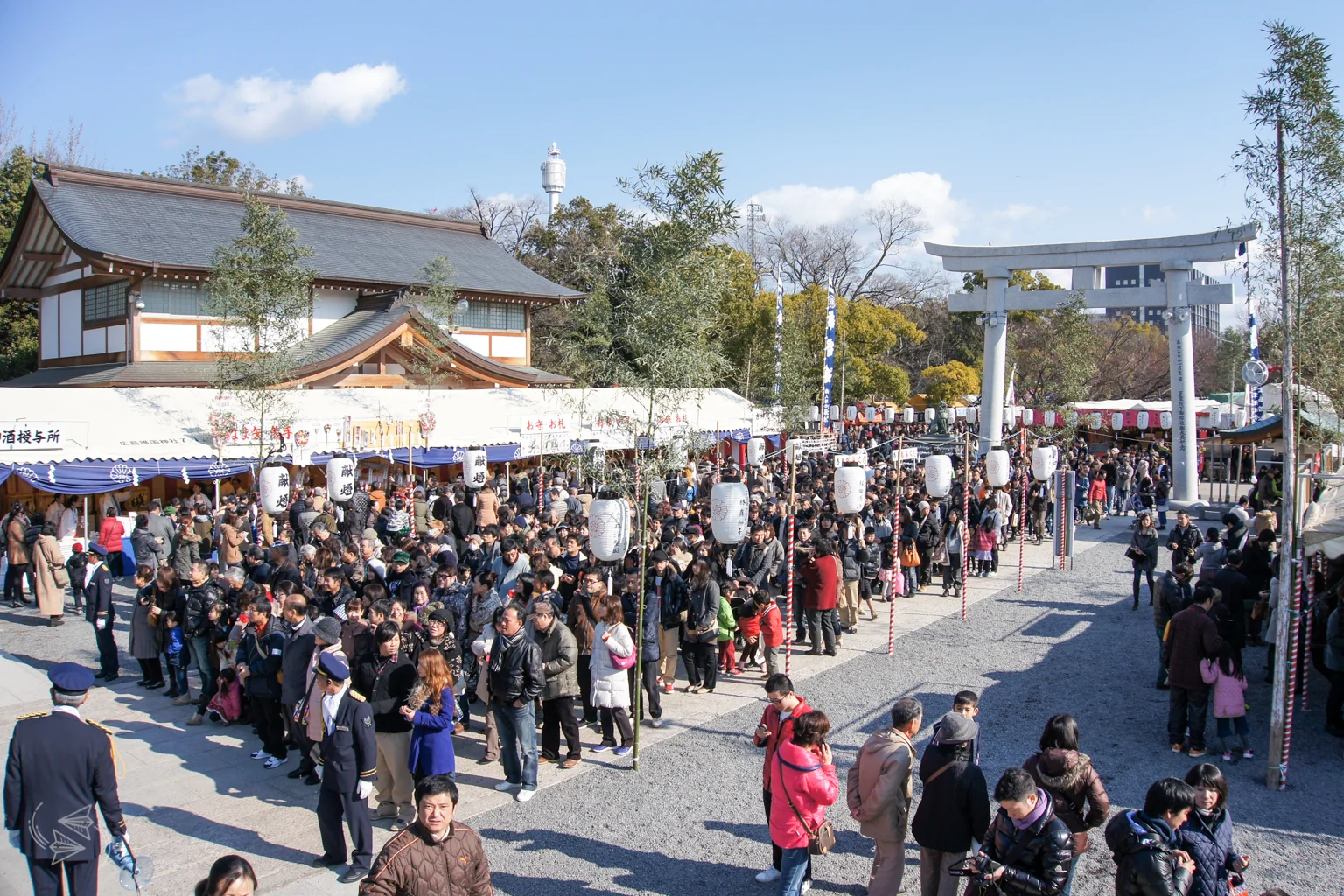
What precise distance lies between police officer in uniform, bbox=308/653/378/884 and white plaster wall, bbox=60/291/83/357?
778 inches

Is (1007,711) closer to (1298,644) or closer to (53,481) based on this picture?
(1298,644)

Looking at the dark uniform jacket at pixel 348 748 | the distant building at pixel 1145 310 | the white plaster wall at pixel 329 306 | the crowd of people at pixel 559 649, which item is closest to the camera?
the crowd of people at pixel 559 649

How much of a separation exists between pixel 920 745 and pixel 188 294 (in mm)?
19020

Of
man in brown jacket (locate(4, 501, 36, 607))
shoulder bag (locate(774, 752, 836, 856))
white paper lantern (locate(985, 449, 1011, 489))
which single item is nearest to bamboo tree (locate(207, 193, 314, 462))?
man in brown jacket (locate(4, 501, 36, 607))

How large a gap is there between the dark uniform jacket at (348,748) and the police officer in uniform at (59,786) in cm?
110

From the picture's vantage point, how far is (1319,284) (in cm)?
768

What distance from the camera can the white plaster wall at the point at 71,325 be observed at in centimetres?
2111

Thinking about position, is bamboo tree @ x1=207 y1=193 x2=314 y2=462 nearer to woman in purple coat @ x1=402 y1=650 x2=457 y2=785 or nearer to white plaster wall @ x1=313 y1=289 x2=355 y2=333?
white plaster wall @ x1=313 y1=289 x2=355 y2=333

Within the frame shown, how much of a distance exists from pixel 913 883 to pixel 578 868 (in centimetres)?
200

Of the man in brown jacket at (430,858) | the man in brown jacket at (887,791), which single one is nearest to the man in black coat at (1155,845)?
the man in brown jacket at (887,791)

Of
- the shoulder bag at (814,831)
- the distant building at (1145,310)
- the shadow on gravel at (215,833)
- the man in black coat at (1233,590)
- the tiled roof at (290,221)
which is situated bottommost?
the shadow on gravel at (215,833)

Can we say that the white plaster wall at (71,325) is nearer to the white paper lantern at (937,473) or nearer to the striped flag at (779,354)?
the striped flag at (779,354)

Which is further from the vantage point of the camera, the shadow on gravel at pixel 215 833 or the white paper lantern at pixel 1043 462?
the white paper lantern at pixel 1043 462

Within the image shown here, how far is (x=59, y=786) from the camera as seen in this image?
4508mm
